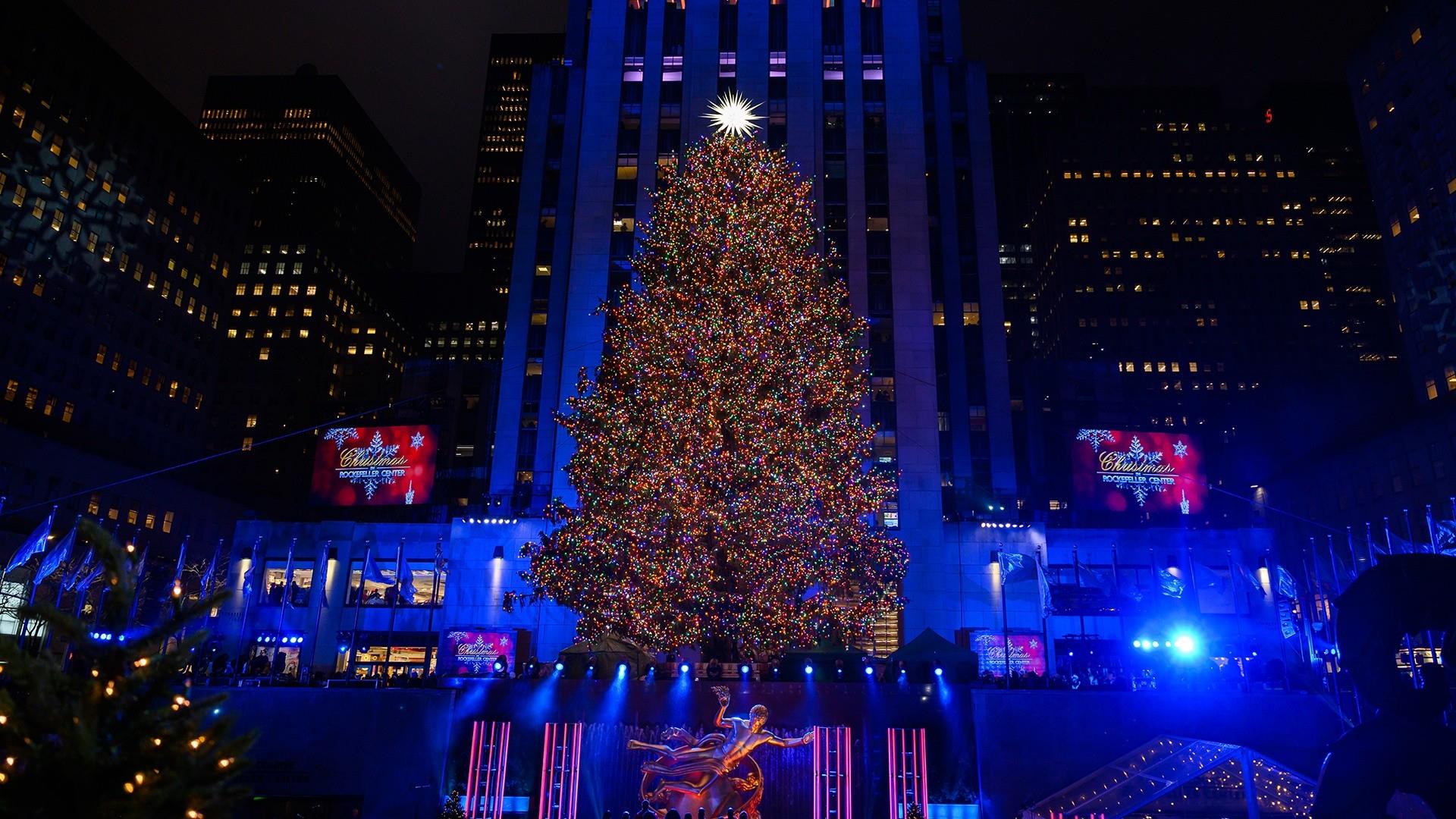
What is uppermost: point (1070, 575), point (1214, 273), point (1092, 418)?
point (1214, 273)

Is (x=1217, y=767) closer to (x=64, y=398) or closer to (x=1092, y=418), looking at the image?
(x=1092, y=418)

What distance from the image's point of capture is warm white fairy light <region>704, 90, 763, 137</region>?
50188 mm

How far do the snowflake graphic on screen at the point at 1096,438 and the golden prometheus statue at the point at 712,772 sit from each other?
34.0 metres

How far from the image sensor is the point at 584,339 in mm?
47500

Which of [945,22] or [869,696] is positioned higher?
[945,22]

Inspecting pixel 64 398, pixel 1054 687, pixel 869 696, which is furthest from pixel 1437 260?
pixel 64 398

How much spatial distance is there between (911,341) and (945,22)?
27.1 metres

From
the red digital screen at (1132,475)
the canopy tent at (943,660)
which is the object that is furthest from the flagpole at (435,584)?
the red digital screen at (1132,475)

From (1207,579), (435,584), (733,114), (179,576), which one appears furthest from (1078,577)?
(179,576)

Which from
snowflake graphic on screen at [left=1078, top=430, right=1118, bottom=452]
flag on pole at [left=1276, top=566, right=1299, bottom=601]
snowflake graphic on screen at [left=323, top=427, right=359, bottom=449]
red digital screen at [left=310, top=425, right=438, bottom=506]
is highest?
snowflake graphic on screen at [left=1078, top=430, right=1118, bottom=452]

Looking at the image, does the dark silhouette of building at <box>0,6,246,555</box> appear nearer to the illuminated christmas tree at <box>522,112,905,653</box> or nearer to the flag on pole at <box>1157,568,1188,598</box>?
the illuminated christmas tree at <box>522,112,905,653</box>

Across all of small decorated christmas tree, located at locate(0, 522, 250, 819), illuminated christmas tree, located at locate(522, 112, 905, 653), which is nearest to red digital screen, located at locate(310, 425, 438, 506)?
illuminated christmas tree, located at locate(522, 112, 905, 653)

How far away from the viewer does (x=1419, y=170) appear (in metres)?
64.2

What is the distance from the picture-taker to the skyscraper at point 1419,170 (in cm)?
6112
